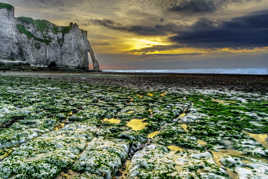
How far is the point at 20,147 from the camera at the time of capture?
3.56m

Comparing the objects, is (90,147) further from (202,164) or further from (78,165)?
(202,164)

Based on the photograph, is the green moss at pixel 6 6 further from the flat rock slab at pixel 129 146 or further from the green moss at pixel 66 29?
the flat rock slab at pixel 129 146

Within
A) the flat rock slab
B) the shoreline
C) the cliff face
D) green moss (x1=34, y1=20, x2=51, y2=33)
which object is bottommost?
the flat rock slab

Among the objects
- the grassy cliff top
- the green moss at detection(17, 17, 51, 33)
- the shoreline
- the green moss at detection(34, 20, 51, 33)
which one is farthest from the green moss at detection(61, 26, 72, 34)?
the shoreline

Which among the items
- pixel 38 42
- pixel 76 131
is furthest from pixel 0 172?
pixel 38 42

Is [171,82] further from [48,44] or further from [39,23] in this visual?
[39,23]

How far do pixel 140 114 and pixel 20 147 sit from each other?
423 cm

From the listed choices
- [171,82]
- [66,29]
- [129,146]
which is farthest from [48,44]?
[129,146]

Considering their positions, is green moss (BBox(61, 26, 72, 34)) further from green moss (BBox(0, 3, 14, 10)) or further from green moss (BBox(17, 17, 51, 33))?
green moss (BBox(0, 3, 14, 10))

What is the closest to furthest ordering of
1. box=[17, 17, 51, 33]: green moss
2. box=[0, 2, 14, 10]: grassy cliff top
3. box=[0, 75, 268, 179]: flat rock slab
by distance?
box=[0, 75, 268, 179]: flat rock slab
box=[0, 2, 14, 10]: grassy cliff top
box=[17, 17, 51, 33]: green moss

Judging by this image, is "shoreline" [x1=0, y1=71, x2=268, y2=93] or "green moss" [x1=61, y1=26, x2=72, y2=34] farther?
"green moss" [x1=61, y1=26, x2=72, y2=34]

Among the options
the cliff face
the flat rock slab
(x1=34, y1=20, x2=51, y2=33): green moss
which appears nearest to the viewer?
the flat rock slab

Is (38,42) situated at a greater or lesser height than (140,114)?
greater

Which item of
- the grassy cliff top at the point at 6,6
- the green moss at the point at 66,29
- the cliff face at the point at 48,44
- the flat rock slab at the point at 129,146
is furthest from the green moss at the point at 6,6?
the flat rock slab at the point at 129,146
